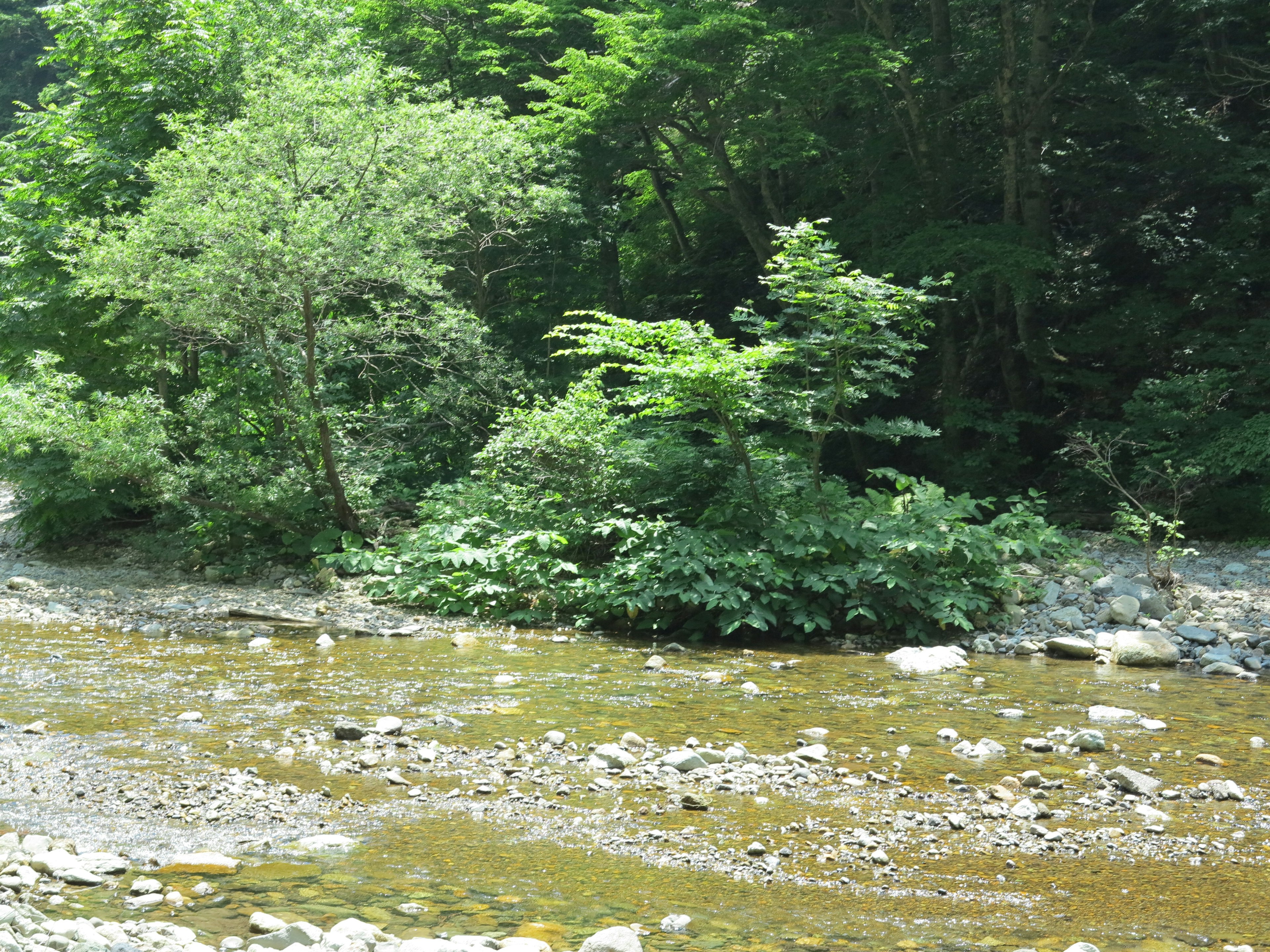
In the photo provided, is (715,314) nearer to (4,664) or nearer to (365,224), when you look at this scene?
(365,224)

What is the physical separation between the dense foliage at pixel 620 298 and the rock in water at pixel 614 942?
17.8ft

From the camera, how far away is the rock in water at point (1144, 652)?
7684 mm

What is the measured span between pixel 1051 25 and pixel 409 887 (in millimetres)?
13799

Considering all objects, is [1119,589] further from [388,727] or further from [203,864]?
[203,864]

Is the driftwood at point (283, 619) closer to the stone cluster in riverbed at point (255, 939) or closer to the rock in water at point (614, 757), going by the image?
the rock in water at point (614, 757)

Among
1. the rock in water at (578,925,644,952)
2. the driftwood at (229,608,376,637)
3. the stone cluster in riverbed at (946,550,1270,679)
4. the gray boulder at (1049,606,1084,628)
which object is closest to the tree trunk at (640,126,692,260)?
the stone cluster in riverbed at (946,550,1270,679)

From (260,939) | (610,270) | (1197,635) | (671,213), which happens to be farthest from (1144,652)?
(671,213)

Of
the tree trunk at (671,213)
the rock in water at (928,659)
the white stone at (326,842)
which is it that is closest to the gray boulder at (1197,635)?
the rock in water at (928,659)

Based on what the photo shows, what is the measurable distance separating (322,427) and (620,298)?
7.66 m

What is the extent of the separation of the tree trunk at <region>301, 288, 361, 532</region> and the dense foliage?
0.07m

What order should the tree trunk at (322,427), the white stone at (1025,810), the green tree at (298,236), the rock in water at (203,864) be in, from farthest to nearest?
1. the tree trunk at (322,427)
2. the green tree at (298,236)
3. the white stone at (1025,810)
4. the rock in water at (203,864)

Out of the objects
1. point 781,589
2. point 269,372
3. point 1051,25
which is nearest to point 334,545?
point 269,372

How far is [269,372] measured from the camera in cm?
1192

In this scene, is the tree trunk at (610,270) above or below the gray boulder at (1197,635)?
above
